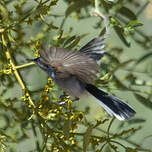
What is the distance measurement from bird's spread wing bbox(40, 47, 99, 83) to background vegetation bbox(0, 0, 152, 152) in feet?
0.23

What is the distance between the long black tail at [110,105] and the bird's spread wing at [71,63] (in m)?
0.15

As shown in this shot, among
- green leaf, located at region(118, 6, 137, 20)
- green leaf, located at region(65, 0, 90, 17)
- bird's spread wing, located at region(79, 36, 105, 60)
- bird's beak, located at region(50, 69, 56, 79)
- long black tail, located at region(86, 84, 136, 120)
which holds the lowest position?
long black tail, located at region(86, 84, 136, 120)

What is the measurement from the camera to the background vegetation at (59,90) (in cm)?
119

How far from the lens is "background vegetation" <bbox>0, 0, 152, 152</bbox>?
119 cm

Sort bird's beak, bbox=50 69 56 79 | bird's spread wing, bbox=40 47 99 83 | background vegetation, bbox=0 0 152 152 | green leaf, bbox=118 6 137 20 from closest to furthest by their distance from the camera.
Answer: bird's spread wing, bbox=40 47 99 83
bird's beak, bbox=50 69 56 79
background vegetation, bbox=0 0 152 152
green leaf, bbox=118 6 137 20

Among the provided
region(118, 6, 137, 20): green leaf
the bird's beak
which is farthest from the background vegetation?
the bird's beak

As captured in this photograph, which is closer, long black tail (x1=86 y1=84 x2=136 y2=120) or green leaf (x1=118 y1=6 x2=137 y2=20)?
long black tail (x1=86 y1=84 x2=136 y2=120)

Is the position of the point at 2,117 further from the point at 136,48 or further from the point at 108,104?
the point at 136,48

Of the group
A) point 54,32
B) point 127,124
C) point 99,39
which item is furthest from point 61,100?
point 54,32

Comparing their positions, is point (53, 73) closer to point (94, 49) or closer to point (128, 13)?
point (94, 49)

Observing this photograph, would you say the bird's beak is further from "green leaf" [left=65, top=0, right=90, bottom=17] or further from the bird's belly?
"green leaf" [left=65, top=0, right=90, bottom=17]

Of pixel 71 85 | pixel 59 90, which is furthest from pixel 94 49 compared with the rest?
pixel 59 90

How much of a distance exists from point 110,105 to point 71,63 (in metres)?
0.32

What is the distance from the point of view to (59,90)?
4.66 feet
